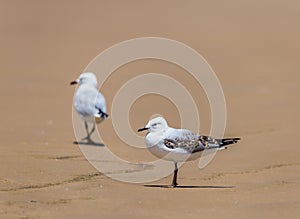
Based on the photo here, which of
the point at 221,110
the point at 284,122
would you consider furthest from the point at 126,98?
the point at 284,122

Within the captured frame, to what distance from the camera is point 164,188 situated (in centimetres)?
851

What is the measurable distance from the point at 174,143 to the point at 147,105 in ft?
21.8

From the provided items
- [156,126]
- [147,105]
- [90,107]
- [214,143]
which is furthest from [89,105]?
[147,105]

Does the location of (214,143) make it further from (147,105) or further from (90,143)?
(147,105)

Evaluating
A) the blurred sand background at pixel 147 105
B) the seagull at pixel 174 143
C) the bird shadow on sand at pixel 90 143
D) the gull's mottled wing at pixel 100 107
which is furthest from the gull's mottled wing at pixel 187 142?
the gull's mottled wing at pixel 100 107

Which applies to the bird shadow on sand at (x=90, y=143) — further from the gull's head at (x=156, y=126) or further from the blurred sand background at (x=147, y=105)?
the gull's head at (x=156, y=126)

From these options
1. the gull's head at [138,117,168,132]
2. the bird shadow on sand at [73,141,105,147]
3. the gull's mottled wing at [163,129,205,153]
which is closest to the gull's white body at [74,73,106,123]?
the bird shadow on sand at [73,141,105,147]

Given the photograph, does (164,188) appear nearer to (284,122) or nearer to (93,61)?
(284,122)

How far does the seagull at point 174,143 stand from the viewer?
8570 millimetres

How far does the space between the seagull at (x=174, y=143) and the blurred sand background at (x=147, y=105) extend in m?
0.35

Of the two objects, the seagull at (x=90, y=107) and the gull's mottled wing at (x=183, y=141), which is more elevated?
the seagull at (x=90, y=107)

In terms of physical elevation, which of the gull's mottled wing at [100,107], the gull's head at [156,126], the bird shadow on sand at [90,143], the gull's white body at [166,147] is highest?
the gull's mottled wing at [100,107]

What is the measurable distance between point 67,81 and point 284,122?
23.4ft

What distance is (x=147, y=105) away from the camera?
49.9ft
